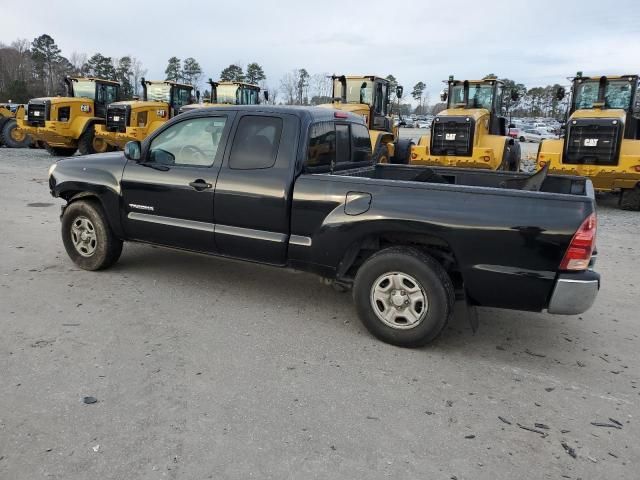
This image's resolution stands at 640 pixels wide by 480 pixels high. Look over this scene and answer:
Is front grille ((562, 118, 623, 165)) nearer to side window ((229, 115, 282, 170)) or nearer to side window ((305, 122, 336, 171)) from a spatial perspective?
side window ((305, 122, 336, 171))

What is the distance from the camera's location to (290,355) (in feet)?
12.8

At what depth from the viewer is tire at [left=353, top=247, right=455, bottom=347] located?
3912mm

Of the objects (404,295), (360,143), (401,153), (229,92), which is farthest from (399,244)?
(229,92)

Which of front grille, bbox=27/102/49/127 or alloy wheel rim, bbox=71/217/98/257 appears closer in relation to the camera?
alloy wheel rim, bbox=71/217/98/257

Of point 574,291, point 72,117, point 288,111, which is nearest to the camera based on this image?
point 574,291

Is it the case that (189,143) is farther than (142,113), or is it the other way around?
(142,113)

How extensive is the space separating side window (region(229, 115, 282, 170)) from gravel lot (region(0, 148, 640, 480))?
1.33 meters

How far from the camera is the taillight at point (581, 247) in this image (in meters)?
3.49

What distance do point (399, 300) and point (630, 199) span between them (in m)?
9.30

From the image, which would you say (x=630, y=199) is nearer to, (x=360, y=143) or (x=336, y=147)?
(x=360, y=143)

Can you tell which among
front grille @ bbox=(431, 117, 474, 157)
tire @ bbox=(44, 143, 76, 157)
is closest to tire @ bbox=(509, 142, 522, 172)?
front grille @ bbox=(431, 117, 474, 157)

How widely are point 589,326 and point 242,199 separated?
3330mm

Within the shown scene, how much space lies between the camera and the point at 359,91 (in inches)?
587

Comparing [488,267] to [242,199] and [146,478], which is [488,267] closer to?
[242,199]
